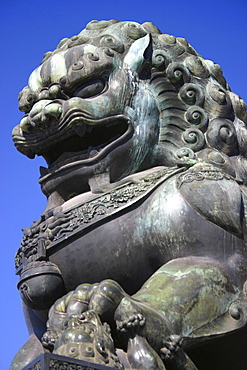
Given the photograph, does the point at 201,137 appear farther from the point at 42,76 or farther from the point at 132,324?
the point at 132,324

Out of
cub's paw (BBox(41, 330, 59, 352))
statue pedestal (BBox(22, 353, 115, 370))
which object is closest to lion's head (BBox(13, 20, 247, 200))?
cub's paw (BBox(41, 330, 59, 352))

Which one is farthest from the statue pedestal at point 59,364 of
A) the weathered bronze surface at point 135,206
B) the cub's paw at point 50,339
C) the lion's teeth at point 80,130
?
the lion's teeth at point 80,130

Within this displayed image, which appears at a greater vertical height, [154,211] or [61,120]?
[61,120]

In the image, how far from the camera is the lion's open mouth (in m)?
7.67

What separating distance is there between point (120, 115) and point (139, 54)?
736mm

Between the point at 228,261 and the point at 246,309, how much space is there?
17.1 inches

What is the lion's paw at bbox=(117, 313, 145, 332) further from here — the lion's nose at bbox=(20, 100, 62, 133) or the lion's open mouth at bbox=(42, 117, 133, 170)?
the lion's nose at bbox=(20, 100, 62, 133)

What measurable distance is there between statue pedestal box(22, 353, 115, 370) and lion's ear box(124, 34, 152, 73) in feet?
11.4

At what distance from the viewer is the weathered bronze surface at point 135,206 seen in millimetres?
6008

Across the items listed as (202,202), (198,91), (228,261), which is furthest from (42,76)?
(228,261)

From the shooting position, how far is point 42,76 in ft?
26.3

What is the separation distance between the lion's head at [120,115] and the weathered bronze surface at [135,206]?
14mm

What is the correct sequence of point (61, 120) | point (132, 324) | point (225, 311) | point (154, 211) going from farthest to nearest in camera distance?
point (61, 120)
point (154, 211)
point (225, 311)
point (132, 324)

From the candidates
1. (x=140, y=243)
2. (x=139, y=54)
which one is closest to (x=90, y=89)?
(x=139, y=54)
